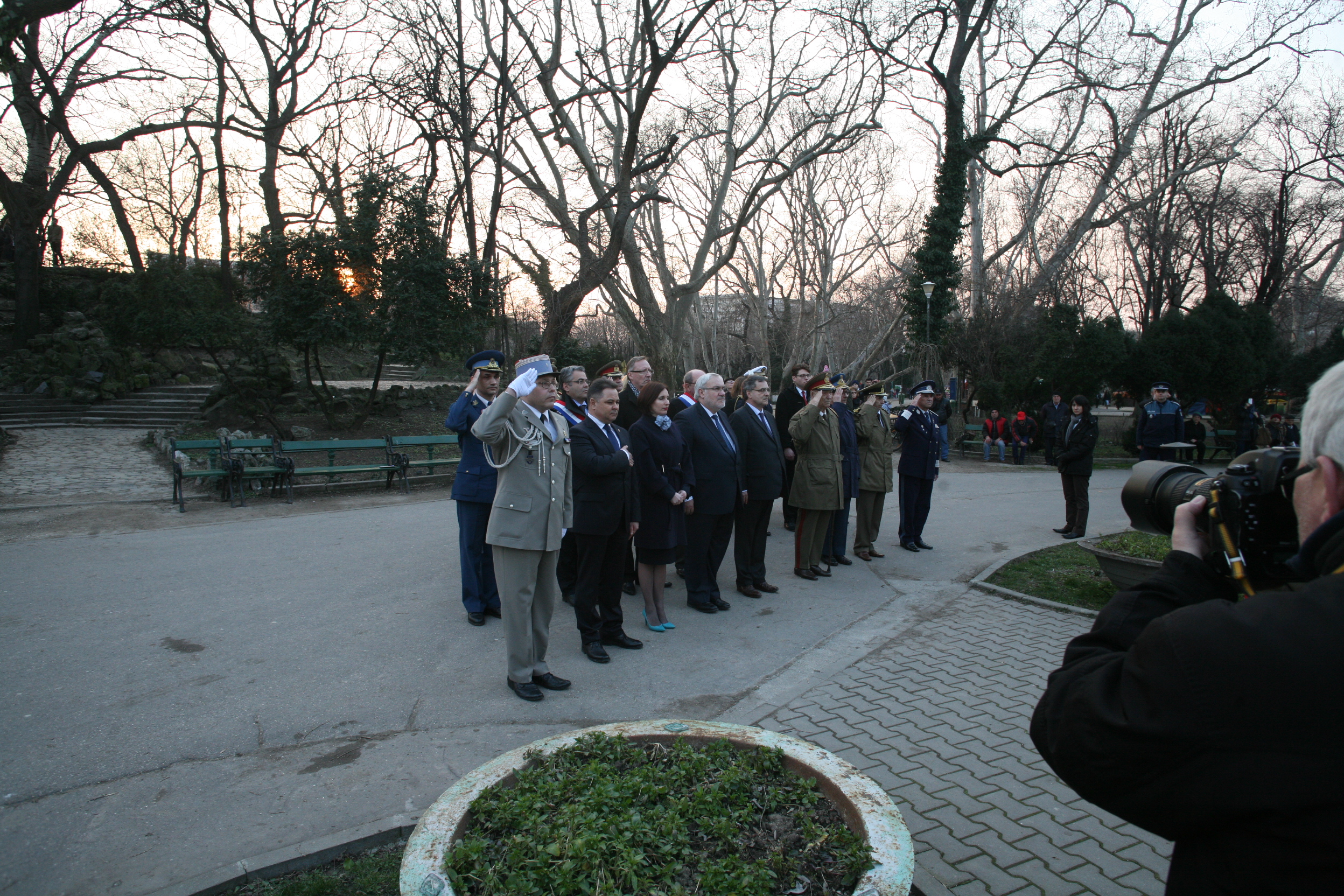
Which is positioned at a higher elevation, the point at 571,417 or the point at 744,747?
the point at 571,417

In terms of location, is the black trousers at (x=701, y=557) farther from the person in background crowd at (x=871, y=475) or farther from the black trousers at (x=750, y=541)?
the person in background crowd at (x=871, y=475)

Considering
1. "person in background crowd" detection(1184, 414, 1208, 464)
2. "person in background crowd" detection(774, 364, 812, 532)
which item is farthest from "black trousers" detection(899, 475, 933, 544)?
"person in background crowd" detection(1184, 414, 1208, 464)

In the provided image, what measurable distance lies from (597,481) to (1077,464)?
274 inches

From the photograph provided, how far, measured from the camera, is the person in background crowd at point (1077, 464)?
9.43 meters

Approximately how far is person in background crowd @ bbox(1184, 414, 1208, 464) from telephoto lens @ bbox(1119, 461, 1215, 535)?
19.8m

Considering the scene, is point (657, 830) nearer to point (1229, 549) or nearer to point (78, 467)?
point (1229, 549)

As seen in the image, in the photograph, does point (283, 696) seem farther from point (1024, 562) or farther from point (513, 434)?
point (1024, 562)

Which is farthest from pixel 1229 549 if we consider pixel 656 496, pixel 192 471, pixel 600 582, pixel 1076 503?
pixel 192 471

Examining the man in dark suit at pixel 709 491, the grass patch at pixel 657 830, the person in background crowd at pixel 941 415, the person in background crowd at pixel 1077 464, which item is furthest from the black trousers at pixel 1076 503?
Answer: the grass patch at pixel 657 830

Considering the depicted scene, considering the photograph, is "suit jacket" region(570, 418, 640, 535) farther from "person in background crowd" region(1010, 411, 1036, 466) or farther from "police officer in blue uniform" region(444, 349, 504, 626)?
"person in background crowd" region(1010, 411, 1036, 466)

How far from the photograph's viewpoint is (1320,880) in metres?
1.14

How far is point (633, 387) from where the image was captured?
792 cm

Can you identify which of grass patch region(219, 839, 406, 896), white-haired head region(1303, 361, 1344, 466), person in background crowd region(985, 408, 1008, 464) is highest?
white-haired head region(1303, 361, 1344, 466)

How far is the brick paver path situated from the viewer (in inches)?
→ 117
